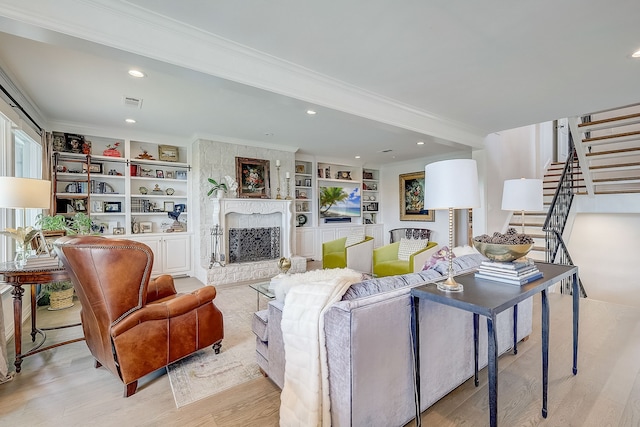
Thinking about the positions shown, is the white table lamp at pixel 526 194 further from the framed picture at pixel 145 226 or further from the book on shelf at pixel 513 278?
the framed picture at pixel 145 226

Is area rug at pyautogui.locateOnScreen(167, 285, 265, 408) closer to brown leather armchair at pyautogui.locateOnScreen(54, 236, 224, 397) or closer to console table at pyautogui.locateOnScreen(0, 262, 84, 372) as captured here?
brown leather armchair at pyautogui.locateOnScreen(54, 236, 224, 397)

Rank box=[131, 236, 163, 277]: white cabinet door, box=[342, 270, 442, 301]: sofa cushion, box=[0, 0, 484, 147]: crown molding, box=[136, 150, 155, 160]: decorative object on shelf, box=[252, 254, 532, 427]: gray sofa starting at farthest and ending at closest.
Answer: box=[136, 150, 155, 160]: decorative object on shelf
box=[131, 236, 163, 277]: white cabinet door
box=[0, 0, 484, 147]: crown molding
box=[342, 270, 442, 301]: sofa cushion
box=[252, 254, 532, 427]: gray sofa

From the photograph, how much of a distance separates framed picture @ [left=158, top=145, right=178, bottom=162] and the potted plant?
3.01 ft

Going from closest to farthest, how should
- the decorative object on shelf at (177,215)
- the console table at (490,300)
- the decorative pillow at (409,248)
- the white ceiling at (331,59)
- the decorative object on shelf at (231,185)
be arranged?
the console table at (490,300)
the white ceiling at (331,59)
the decorative pillow at (409,248)
the decorative object on shelf at (231,185)
the decorative object on shelf at (177,215)

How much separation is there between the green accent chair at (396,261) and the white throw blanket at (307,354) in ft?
8.59

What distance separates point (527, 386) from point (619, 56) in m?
2.71

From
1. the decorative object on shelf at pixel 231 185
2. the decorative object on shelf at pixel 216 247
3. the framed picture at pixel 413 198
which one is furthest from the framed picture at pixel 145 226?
the framed picture at pixel 413 198

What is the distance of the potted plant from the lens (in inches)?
192

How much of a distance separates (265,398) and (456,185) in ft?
5.95

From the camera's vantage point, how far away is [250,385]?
207cm

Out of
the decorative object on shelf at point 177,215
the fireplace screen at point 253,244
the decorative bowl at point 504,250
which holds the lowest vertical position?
the fireplace screen at point 253,244

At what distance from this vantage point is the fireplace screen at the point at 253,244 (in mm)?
5191

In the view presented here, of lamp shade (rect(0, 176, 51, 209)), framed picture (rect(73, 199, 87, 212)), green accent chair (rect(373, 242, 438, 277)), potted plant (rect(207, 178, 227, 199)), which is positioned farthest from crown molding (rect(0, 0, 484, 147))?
framed picture (rect(73, 199, 87, 212))

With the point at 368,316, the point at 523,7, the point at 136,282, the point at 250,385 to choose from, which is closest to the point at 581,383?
the point at 368,316
